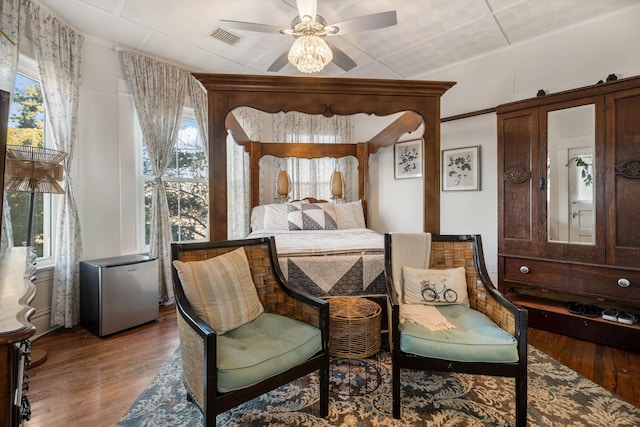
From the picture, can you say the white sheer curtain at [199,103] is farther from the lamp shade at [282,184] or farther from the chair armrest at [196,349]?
the chair armrest at [196,349]

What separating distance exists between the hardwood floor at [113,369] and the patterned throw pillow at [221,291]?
30.3 inches

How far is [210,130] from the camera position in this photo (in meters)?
2.17

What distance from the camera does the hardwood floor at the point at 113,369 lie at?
1.64 meters

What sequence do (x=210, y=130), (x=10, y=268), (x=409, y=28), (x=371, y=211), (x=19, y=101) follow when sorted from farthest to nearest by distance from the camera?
(x=371, y=211)
(x=409, y=28)
(x=19, y=101)
(x=210, y=130)
(x=10, y=268)

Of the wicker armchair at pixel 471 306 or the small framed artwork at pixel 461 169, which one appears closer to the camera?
the wicker armchair at pixel 471 306

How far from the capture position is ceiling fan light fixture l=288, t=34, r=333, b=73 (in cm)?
208

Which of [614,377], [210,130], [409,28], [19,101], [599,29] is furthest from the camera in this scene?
[409,28]


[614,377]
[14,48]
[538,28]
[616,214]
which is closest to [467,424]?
[614,377]

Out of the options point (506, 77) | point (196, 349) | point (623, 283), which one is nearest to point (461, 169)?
point (506, 77)

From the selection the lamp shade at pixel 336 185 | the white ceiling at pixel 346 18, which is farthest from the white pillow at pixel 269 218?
the white ceiling at pixel 346 18

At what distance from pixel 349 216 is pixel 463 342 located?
2597 mm

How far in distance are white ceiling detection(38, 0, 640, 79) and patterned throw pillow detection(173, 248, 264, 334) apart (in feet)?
7.30

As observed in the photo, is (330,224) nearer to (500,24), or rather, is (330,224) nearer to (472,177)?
(472,177)

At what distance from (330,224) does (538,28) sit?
9.51ft
